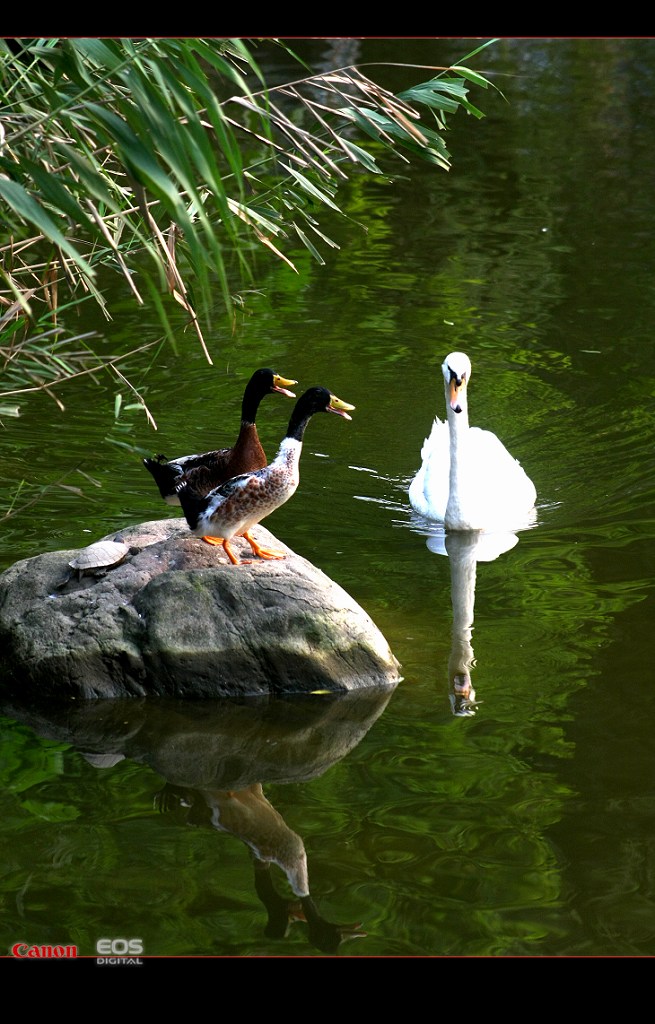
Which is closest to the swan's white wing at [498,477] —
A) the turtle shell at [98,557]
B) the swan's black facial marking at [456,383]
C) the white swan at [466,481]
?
the white swan at [466,481]

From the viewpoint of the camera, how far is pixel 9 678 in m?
5.82

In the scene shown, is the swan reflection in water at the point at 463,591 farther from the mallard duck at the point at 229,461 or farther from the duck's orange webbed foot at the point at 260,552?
the mallard duck at the point at 229,461

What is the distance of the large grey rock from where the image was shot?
571 cm

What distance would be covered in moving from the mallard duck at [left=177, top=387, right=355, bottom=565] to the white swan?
1.68 m

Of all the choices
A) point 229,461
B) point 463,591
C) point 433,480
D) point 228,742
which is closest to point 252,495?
point 229,461

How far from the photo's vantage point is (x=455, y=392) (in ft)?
24.8

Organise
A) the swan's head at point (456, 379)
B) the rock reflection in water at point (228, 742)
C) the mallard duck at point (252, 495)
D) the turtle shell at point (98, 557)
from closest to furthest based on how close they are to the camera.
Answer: the rock reflection in water at point (228, 742) < the mallard duck at point (252, 495) < the turtle shell at point (98, 557) < the swan's head at point (456, 379)

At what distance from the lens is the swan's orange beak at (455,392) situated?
24.8 ft

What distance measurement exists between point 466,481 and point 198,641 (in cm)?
248

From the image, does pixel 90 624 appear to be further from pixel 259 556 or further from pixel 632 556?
pixel 632 556

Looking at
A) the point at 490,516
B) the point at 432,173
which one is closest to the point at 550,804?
the point at 490,516

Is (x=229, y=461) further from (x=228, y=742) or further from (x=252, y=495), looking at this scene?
(x=228, y=742)

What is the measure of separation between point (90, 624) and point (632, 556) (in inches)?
117

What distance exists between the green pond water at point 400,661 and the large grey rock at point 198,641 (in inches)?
5.2
